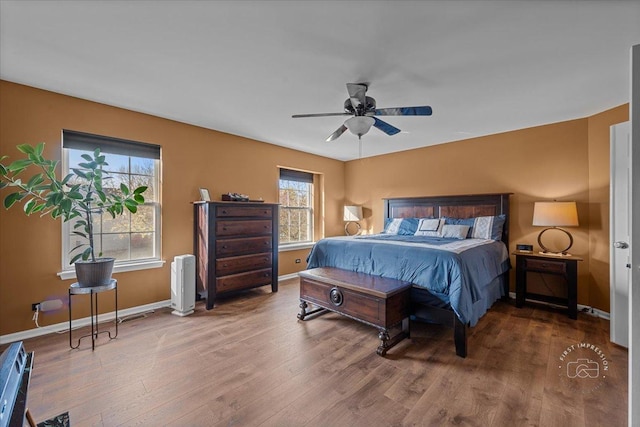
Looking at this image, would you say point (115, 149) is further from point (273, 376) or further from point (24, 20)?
point (273, 376)

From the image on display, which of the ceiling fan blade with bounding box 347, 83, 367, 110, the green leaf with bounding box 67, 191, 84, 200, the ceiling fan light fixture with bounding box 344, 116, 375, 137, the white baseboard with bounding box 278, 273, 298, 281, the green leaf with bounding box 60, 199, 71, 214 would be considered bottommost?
the white baseboard with bounding box 278, 273, 298, 281

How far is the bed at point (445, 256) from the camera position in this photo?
2.42m

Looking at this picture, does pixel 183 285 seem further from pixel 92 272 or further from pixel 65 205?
pixel 65 205

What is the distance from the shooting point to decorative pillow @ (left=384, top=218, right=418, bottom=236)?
4.49 metres

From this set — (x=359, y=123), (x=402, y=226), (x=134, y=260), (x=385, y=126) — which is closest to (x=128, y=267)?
(x=134, y=260)

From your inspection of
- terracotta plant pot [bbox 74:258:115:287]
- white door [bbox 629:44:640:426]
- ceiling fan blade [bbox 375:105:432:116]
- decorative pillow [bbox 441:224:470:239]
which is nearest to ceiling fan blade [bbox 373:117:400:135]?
ceiling fan blade [bbox 375:105:432:116]

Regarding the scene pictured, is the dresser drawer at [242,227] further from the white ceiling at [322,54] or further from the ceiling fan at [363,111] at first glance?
the ceiling fan at [363,111]

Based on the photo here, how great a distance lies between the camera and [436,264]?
8.31 ft

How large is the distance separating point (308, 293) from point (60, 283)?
258 centimetres

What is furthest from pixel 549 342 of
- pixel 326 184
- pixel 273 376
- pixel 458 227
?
pixel 326 184

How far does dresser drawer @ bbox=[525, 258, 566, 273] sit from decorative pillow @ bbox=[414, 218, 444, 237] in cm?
113

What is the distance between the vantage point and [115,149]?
3176mm

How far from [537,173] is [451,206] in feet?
3.85

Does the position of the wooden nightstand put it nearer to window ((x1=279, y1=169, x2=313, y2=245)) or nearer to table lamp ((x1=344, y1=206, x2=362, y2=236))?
table lamp ((x1=344, y1=206, x2=362, y2=236))
